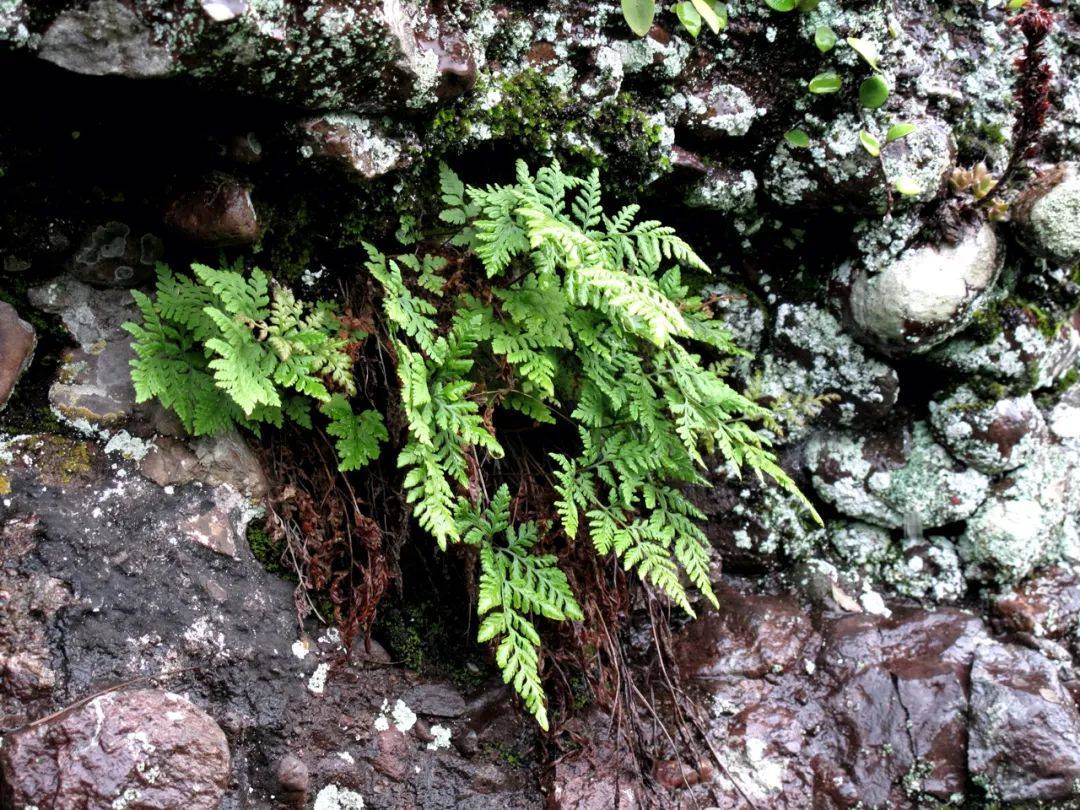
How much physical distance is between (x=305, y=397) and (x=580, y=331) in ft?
3.69

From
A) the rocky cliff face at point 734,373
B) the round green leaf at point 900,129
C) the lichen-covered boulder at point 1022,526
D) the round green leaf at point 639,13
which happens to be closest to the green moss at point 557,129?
the rocky cliff face at point 734,373

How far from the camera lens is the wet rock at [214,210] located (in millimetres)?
2838

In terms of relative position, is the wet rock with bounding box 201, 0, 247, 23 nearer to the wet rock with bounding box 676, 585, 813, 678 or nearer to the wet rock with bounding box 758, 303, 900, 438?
the wet rock with bounding box 758, 303, 900, 438

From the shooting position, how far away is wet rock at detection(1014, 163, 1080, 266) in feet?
11.9

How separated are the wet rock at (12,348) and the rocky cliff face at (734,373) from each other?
0.04 ft

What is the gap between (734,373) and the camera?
13.6 feet

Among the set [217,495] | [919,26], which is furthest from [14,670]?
[919,26]

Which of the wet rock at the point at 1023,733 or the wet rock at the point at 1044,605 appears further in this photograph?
the wet rock at the point at 1044,605

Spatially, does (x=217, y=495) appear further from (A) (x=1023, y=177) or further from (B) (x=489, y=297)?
(A) (x=1023, y=177)

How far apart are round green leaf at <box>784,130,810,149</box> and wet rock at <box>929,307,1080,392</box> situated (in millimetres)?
1282

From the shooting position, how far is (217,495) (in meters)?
3.05

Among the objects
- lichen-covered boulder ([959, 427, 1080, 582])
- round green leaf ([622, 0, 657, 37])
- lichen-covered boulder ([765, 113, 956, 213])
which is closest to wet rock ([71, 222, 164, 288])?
round green leaf ([622, 0, 657, 37])

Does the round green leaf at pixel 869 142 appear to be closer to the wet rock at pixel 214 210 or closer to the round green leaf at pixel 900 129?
the round green leaf at pixel 900 129

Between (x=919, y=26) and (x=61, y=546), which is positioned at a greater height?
(x=919, y=26)
